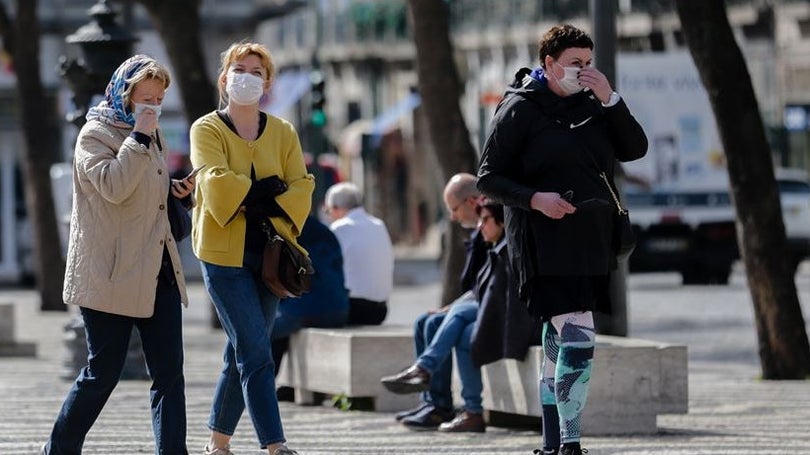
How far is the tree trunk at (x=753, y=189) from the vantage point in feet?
50.0

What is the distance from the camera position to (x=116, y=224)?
9297 mm

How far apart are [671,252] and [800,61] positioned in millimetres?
20570

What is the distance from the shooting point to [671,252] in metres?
33.2

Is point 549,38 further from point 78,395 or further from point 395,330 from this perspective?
point 395,330

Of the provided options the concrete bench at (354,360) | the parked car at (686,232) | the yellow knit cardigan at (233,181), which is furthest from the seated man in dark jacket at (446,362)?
the parked car at (686,232)

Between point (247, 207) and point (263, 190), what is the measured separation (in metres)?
0.10

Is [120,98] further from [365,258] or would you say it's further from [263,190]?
[365,258]

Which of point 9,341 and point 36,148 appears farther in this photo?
point 36,148

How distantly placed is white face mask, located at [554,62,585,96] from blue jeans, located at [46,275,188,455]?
5.75 ft

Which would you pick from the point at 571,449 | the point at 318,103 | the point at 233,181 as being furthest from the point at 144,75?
the point at 318,103

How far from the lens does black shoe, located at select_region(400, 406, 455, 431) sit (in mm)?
12555

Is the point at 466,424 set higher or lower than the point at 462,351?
lower

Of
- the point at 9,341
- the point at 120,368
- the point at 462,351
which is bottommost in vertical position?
the point at 9,341

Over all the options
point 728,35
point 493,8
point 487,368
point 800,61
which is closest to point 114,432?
point 487,368
